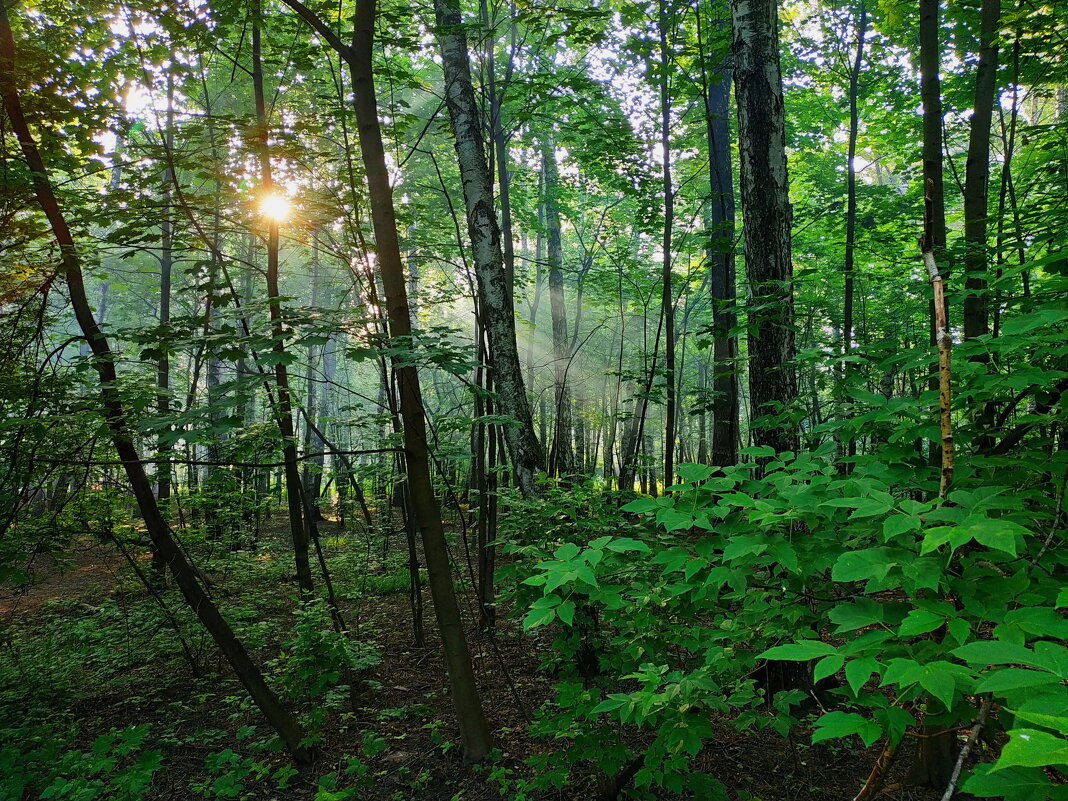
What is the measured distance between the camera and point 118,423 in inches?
125

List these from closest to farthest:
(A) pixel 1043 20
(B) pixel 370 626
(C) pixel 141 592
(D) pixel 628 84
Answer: (A) pixel 1043 20 < (B) pixel 370 626 < (C) pixel 141 592 < (D) pixel 628 84

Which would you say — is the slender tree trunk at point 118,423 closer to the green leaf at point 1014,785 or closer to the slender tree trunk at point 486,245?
the slender tree trunk at point 486,245

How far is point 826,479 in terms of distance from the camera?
5.51 ft

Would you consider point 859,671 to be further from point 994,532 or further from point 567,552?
point 567,552

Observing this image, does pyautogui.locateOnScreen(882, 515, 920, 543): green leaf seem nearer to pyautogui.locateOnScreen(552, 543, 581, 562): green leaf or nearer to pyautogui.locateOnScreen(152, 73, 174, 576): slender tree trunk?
pyautogui.locateOnScreen(552, 543, 581, 562): green leaf

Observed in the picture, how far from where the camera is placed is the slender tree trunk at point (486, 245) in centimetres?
488

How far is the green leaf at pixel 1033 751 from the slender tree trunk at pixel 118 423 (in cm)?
352

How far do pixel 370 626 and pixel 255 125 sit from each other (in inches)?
182

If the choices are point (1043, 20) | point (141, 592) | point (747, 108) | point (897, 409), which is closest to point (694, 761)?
point (897, 409)

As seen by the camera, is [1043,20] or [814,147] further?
[814,147]

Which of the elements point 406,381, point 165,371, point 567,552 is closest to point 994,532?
point 567,552

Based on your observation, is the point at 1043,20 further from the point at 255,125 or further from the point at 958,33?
the point at 255,125

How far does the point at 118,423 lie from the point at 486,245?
309 cm

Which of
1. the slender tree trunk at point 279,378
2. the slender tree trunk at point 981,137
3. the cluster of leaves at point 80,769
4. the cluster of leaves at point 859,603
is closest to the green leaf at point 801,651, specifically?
the cluster of leaves at point 859,603
